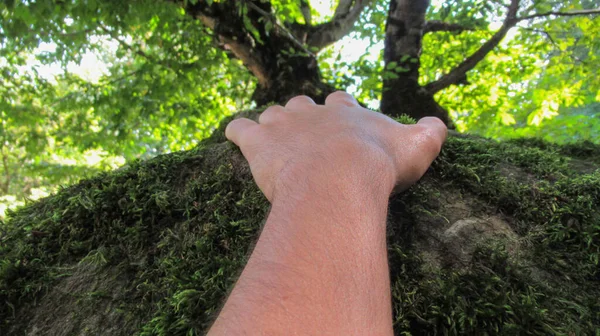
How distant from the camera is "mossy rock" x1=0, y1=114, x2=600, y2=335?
40.8 inches

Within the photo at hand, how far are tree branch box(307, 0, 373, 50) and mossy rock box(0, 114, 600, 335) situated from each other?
497 centimetres

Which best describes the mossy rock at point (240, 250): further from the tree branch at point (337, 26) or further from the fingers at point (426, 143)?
the tree branch at point (337, 26)

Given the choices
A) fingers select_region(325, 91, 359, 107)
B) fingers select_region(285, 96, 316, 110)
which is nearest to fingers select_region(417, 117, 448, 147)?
fingers select_region(325, 91, 359, 107)

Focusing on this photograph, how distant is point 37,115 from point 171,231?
6834 mm

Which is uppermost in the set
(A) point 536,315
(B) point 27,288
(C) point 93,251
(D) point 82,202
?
(D) point 82,202

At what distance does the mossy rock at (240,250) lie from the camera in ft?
3.40

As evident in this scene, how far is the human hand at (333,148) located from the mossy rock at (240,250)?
0.54 ft

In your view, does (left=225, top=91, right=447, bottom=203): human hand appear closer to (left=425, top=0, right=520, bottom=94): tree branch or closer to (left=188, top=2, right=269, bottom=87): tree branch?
(left=425, top=0, right=520, bottom=94): tree branch

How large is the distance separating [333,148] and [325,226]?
41cm

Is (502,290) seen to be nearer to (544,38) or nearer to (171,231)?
(171,231)

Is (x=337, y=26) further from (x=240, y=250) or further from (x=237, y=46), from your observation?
(x=240, y=250)

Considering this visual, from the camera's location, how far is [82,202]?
150cm

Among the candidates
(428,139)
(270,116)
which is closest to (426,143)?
(428,139)

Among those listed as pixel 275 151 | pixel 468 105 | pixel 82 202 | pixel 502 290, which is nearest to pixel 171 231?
pixel 82 202
